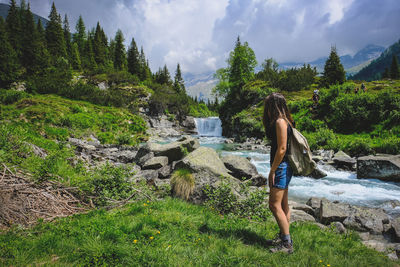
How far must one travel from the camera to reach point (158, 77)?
80625 millimetres

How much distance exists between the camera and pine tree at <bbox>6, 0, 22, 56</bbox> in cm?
4303

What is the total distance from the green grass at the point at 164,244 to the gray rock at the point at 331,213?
50.7 inches

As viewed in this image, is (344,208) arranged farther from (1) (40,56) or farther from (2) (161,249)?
(1) (40,56)

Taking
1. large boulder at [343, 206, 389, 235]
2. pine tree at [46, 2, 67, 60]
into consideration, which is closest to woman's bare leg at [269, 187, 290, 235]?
large boulder at [343, 206, 389, 235]

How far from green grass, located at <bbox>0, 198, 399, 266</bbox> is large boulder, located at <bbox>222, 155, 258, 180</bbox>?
4599 millimetres

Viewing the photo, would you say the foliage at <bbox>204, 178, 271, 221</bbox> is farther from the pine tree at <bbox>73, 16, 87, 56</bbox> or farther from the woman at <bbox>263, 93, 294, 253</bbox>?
the pine tree at <bbox>73, 16, 87, 56</bbox>

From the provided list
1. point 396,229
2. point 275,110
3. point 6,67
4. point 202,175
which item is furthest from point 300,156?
point 6,67

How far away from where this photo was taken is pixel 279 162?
10.0 ft

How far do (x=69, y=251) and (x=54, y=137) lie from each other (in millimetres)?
14410

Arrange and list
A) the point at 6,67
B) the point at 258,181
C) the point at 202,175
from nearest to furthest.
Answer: the point at 202,175
the point at 258,181
the point at 6,67

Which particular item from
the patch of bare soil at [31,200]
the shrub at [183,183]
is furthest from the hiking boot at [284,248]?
the patch of bare soil at [31,200]

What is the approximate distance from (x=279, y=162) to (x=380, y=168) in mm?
10850

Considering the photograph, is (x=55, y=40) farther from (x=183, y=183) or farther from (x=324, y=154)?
(x=324, y=154)

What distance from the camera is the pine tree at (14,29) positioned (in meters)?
43.0
